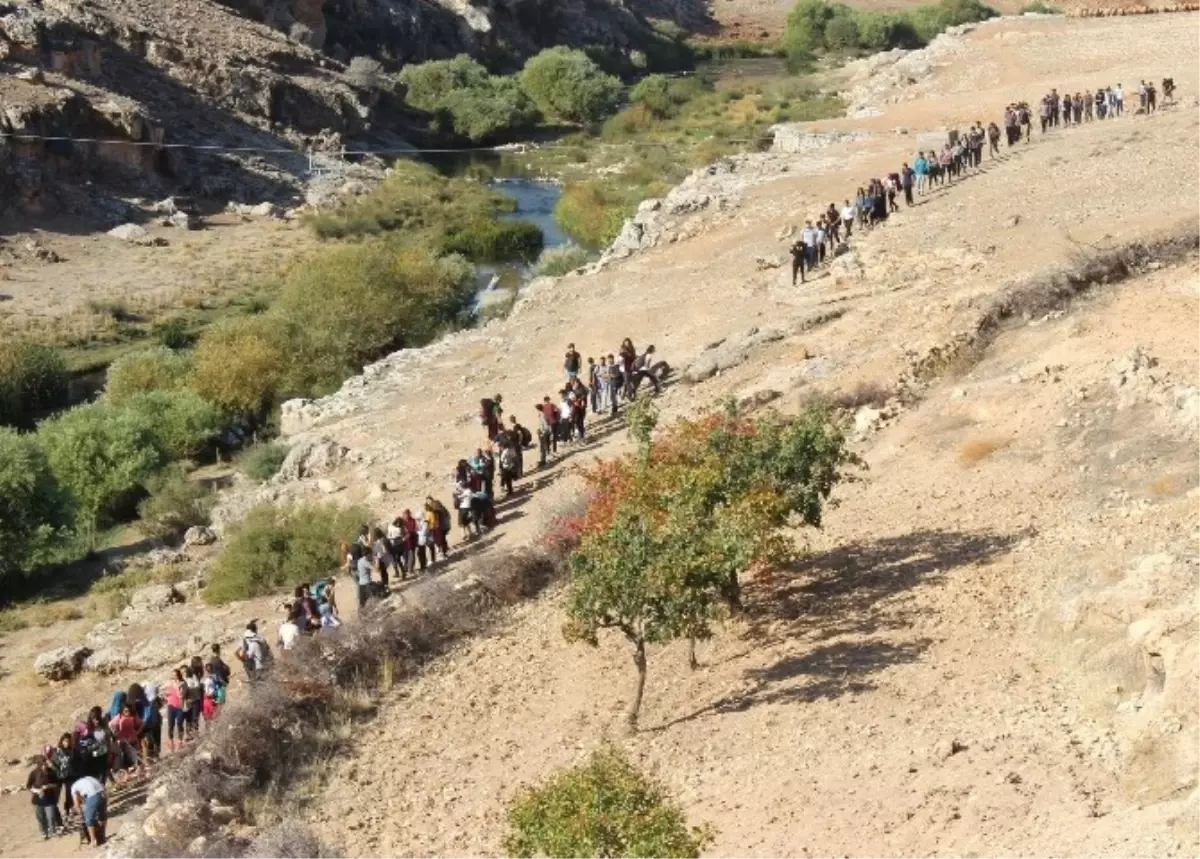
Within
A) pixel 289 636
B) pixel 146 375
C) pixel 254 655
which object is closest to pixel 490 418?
pixel 289 636

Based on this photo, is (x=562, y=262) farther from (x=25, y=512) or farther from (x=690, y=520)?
(x=690, y=520)

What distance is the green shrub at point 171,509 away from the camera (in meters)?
27.5

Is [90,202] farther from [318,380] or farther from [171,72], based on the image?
[318,380]

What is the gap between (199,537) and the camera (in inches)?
1044

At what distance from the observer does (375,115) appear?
256 ft

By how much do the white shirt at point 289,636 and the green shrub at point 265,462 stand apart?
A: 10.6m

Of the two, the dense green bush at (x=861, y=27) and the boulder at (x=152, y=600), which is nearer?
the boulder at (x=152, y=600)

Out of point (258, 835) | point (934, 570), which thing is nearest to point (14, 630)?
point (258, 835)

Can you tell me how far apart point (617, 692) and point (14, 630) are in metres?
11.6

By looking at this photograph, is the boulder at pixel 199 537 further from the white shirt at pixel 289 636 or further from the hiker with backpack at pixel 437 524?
the white shirt at pixel 289 636

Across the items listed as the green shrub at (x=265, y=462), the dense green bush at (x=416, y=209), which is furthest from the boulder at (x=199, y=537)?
the dense green bush at (x=416, y=209)

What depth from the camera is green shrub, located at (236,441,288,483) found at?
2897 cm

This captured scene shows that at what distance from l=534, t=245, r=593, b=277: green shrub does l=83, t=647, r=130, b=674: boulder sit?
2200 cm

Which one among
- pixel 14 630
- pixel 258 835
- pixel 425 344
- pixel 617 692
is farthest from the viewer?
pixel 425 344
